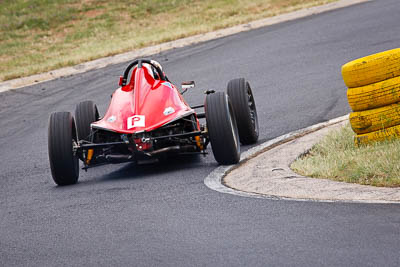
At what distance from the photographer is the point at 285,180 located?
26.7 feet

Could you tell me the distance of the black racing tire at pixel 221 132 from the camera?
940 cm

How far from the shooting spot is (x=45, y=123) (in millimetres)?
14883

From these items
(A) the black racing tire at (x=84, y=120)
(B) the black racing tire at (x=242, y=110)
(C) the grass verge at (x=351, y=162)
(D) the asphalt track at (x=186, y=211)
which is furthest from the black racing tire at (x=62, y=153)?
(C) the grass verge at (x=351, y=162)

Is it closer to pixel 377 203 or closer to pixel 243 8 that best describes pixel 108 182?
pixel 377 203

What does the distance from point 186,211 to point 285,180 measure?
1343mm

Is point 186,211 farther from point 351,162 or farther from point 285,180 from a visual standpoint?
point 351,162

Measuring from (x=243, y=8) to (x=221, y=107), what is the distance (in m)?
17.3

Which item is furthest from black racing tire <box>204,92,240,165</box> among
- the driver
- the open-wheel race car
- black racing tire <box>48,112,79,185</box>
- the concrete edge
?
the concrete edge

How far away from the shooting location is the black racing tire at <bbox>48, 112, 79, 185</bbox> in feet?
31.0

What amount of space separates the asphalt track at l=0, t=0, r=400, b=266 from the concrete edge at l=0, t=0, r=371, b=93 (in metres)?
2.73

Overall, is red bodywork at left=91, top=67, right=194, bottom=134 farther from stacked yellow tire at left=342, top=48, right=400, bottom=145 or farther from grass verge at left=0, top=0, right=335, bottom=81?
grass verge at left=0, top=0, right=335, bottom=81

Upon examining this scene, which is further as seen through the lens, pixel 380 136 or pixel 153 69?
pixel 153 69

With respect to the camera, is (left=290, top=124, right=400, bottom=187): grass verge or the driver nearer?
(left=290, top=124, right=400, bottom=187): grass verge

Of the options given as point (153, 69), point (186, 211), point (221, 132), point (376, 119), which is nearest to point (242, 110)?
point (153, 69)
